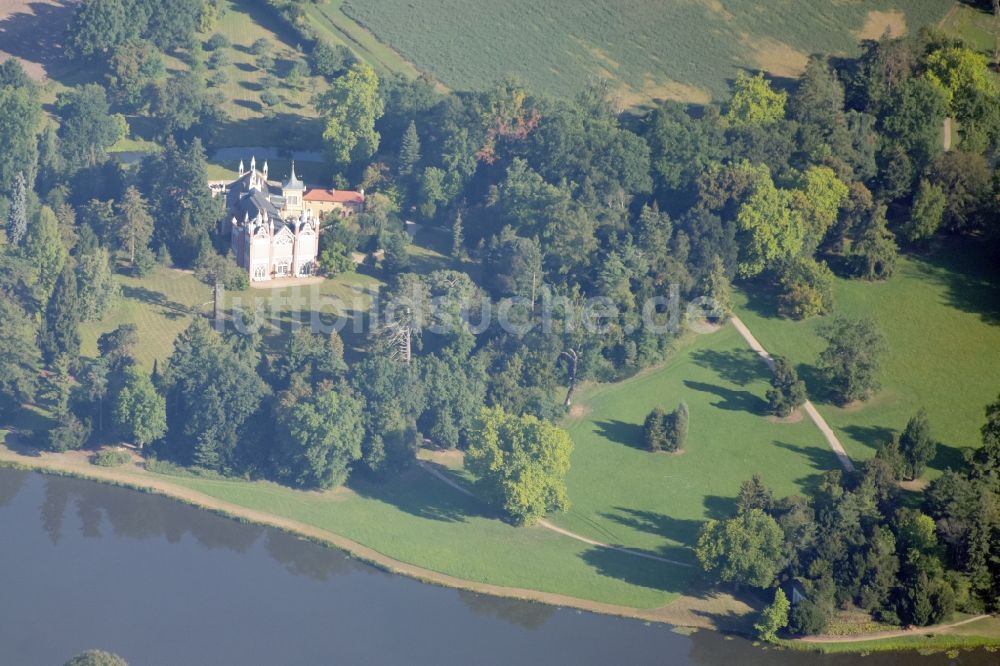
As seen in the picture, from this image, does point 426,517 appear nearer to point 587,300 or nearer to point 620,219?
point 587,300

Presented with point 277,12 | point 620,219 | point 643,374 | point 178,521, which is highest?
point 277,12

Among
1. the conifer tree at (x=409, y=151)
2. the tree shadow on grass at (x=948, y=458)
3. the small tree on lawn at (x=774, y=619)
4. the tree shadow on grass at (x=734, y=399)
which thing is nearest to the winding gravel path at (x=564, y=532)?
the small tree on lawn at (x=774, y=619)

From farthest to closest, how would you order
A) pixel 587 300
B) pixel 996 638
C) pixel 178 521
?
pixel 587 300
pixel 178 521
pixel 996 638

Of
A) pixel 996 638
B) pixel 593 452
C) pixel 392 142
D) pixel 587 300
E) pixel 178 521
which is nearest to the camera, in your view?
pixel 996 638

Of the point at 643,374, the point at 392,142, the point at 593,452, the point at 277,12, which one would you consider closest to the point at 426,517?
the point at 593,452

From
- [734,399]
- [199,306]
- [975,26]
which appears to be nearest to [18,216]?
[199,306]

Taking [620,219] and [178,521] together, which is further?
[620,219]

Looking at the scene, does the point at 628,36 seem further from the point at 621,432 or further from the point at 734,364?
the point at 621,432
